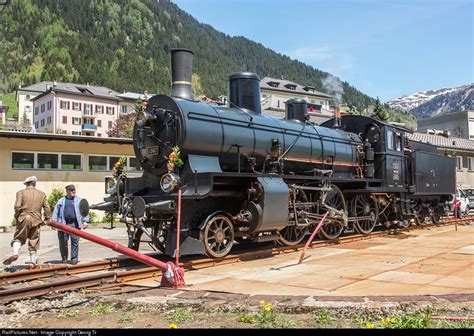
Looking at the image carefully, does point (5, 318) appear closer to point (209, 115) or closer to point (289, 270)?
point (289, 270)

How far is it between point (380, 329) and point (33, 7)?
→ 201 meters

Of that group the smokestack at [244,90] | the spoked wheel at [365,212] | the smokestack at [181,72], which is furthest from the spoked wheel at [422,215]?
the smokestack at [181,72]

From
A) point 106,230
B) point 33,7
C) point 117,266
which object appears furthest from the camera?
point 33,7

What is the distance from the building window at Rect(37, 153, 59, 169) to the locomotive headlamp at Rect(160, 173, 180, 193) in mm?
13858

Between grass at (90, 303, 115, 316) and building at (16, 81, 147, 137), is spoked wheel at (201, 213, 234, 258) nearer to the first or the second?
grass at (90, 303, 115, 316)

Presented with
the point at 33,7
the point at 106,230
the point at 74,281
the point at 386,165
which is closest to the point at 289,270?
the point at 74,281

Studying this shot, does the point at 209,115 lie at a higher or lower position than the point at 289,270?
higher

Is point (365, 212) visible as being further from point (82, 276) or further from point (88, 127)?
point (88, 127)

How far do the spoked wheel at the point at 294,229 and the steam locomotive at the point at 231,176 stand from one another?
0.03 m

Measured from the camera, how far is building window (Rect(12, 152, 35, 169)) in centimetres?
2069

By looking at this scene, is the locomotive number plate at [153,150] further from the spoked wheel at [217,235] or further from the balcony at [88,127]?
the balcony at [88,127]

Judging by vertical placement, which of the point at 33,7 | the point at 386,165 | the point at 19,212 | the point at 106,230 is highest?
the point at 33,7

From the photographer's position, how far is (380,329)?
15.3ft

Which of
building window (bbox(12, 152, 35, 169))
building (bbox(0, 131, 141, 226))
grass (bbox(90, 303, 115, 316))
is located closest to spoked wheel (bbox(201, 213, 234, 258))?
grass (bbox(90, 303, 115, 316))
